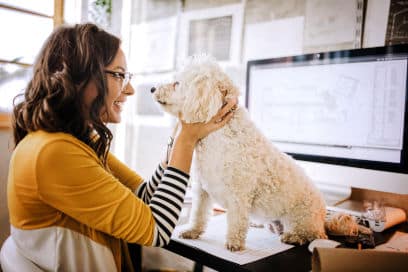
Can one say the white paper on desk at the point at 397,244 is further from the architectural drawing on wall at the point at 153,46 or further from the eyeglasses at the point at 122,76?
the architectural drawing on wall at the point at 153,46

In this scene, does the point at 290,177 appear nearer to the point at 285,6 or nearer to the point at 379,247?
the point at 379,247

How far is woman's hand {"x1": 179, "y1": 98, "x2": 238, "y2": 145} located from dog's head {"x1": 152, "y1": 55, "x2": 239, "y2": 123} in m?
0.02

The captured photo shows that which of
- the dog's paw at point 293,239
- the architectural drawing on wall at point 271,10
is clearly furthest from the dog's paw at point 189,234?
the architectural drawing on wall at point 271,10

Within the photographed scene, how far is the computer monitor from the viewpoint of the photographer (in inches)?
45.0

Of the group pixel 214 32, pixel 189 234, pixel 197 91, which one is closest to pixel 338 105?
pixel 197 91

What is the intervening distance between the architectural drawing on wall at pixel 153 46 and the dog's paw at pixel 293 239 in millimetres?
1452

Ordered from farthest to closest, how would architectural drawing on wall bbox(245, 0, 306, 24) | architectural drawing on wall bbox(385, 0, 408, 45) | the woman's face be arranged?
architectural drawing on wall bbox(245, 0, 306, 24) → architectural drawing on wall bbox(385, 0, 408, 45) → the woman's face

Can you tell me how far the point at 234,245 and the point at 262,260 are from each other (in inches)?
3.5

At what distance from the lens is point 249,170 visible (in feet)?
3.18

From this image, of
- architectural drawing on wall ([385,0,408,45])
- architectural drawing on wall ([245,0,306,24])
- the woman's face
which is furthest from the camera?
architectural drawing on wall ([245,0,306,24])

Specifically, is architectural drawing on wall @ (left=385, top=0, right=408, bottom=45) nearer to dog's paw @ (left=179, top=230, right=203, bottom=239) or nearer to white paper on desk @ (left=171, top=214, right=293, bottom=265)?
white paper on desk @ (left=171, top=214, right=293, bottom=265)

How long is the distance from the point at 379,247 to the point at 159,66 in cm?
170

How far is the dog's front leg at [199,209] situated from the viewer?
1074 mm

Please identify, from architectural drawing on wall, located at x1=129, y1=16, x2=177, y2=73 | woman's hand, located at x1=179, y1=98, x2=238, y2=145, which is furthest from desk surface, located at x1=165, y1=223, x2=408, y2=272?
architectural drawing on wall, located at x1=129, y1=16, x2=177, y2=73
